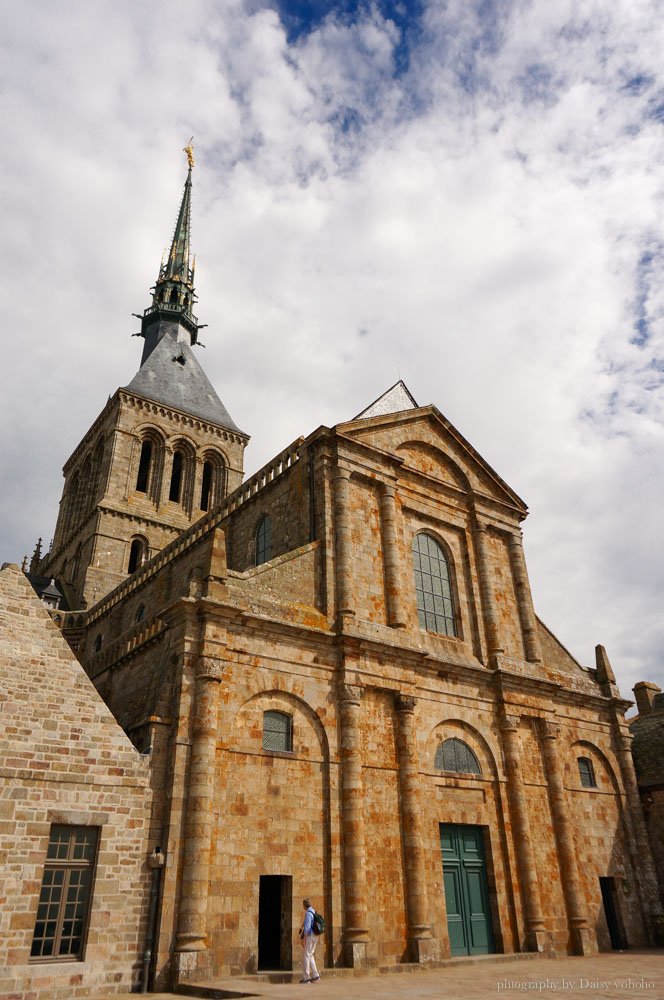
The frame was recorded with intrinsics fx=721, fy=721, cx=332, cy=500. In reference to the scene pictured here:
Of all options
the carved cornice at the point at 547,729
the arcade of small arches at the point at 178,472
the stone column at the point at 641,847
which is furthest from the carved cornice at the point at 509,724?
the arcade of small arches at the point at 178,472

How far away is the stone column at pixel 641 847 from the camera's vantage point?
776 inches

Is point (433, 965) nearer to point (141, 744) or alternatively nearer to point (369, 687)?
point (369, 687)

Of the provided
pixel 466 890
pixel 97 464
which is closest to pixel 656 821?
pixel 466 890

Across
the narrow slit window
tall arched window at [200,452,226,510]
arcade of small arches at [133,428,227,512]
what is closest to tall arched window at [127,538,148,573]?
arcade of small arches at [133,428,227,512]

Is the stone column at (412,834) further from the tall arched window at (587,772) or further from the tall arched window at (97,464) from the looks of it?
the tall arched window at (97,464)

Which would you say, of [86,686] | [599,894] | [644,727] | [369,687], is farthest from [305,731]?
[644,727]

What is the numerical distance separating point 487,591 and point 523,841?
666cm

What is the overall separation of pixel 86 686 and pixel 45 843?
256 cm

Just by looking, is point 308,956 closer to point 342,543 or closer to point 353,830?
point 353,830

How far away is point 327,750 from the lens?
1529cm

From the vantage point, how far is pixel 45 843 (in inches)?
455

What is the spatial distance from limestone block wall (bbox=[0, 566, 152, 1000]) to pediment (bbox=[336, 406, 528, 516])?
1018 cm

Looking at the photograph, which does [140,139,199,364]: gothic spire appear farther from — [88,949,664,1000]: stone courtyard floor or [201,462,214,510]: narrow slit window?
[88,949,664,1000]: stone courtyard floor

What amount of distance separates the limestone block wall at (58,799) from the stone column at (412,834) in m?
5.79
